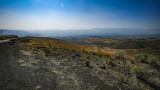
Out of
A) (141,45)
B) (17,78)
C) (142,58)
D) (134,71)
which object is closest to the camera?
(17,78)

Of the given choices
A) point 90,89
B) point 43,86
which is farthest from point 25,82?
point 90,89

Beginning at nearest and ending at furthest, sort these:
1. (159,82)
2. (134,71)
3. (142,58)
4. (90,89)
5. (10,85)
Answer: (10,85) < (90,89) < (159,82) < (134,71) < (142,58)

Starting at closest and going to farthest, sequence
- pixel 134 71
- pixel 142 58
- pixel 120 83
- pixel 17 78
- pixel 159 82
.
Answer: pixel 17 78 < pixel 120 83 < pixel 159 82 < pixel 134 71 < pixel 142 58

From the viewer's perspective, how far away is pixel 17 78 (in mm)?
5668

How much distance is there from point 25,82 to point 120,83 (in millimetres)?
6495

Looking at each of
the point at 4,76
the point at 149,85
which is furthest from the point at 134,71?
the point at 4,76

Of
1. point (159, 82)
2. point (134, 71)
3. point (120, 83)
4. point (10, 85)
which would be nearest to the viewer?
point (10, 85)

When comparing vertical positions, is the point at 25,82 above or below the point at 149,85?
above

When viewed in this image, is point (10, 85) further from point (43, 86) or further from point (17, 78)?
point (43, 86)

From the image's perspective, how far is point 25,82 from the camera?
533 centimetres

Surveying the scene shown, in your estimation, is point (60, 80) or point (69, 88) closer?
point (69, 88)

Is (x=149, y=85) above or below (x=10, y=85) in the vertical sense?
below

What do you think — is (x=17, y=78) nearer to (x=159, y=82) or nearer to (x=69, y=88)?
(x=69, y=88)

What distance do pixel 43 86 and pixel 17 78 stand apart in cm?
212
